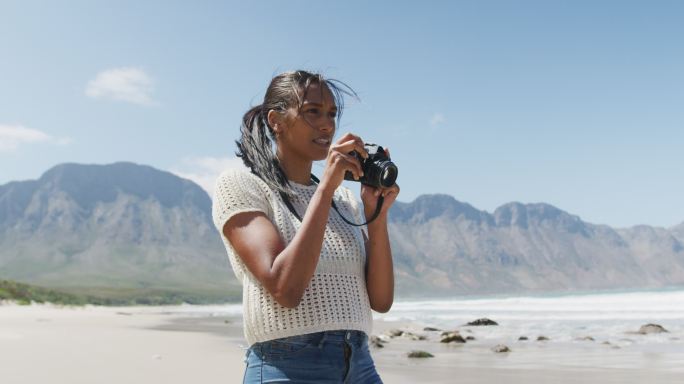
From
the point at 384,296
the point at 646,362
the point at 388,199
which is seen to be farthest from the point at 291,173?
the point at 646,362

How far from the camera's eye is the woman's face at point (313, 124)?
255 cm

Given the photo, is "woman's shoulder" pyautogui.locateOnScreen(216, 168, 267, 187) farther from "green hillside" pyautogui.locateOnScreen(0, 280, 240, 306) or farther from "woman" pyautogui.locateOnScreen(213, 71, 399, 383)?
"green hillside" pyautogui.locateOnScreen(0, 280, 240, 306)

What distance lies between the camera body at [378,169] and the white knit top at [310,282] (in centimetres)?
22

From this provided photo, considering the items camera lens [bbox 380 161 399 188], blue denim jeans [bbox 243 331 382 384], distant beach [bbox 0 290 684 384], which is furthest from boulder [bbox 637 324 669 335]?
Result: blue denim jeans [bbox 243 331 382 384]

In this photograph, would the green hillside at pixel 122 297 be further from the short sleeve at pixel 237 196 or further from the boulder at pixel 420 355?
the short sleeve at pixel 237 196

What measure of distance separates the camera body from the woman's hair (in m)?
0.27

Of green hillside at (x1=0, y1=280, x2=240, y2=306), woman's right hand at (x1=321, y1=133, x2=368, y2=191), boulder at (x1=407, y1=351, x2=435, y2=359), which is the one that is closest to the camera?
woman's right hand at (x1=321, y1=133, x2=368, y2=191)

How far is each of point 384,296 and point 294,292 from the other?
19.8 inches

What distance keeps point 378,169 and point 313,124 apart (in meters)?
0.29

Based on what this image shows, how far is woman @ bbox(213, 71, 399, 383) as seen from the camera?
225 cm

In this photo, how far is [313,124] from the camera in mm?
2557

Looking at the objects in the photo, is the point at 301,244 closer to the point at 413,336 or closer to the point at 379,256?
the point at 379,256

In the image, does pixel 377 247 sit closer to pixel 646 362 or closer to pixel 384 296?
pixel 384 296

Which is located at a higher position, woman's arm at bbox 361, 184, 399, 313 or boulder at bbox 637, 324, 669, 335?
woman's arm at bbox 361, 184, 399, 313
